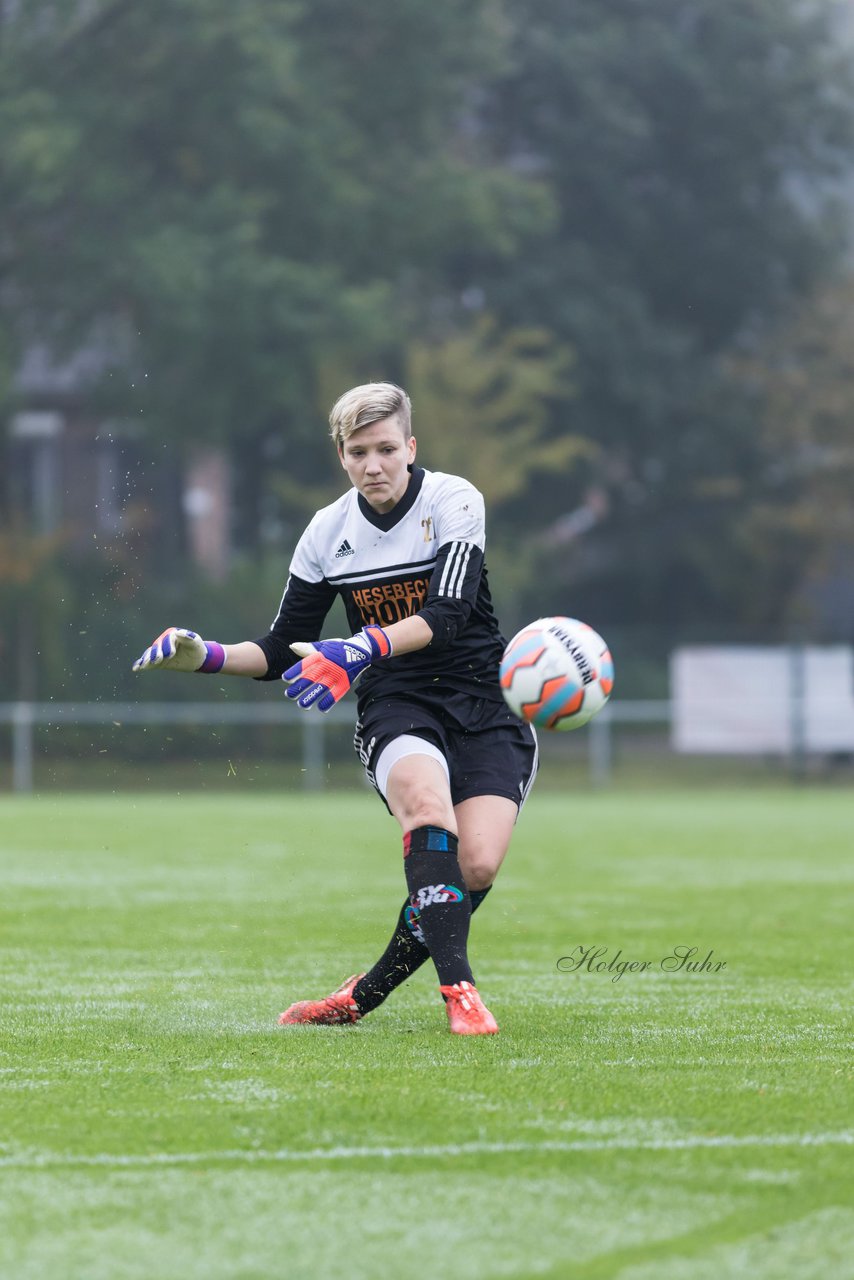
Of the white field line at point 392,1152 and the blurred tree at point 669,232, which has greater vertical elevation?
the blurred tree at point 669,232

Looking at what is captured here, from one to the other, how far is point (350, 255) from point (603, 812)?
14651 millimetres

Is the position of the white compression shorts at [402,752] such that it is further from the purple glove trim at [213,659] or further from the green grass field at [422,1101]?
the green grass field at [422,1101]

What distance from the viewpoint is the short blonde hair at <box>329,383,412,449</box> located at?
556cm

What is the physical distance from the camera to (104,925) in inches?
358

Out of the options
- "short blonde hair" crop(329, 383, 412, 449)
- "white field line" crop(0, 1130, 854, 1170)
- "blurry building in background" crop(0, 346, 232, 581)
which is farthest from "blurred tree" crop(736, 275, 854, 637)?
"white field line" crop(0, 1130, 854, 1170)

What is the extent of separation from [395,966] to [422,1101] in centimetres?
144

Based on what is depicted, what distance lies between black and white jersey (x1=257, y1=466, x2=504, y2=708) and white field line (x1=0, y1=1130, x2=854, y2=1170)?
78.7 inches

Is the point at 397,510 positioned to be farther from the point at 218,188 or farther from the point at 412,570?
the point at 218,188

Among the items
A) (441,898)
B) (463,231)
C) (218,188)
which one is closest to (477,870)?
(441,898)

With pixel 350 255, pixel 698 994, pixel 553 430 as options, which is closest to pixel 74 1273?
pixel 698 994

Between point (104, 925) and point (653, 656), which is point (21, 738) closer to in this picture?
point (653, 656)

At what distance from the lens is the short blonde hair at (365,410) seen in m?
5.56

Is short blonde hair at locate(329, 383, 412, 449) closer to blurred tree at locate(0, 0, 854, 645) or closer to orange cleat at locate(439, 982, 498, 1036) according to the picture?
orange cleat at locate(439, 982, 498, 1036)
